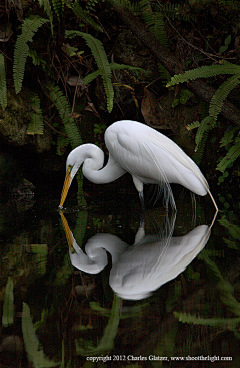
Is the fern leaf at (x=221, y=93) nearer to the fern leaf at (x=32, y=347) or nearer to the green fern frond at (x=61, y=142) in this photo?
the green fern frond at (x=61, y=142)

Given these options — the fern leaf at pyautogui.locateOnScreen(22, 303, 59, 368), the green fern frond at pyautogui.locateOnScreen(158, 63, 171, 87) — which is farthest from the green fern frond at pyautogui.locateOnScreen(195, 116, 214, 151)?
the fern leaf at pyautogui.locateOnScreen(22, 303, 59, 368)

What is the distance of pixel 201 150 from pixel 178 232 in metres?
2.37

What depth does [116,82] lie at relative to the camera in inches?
253

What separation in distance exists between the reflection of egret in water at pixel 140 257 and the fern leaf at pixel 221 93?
6.49 feet

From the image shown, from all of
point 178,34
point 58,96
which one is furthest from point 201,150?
point 58,96

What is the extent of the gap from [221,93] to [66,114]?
2285 mm

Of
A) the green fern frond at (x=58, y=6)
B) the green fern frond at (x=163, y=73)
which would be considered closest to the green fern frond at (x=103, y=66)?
the green fern frond at (x=58, y=6)

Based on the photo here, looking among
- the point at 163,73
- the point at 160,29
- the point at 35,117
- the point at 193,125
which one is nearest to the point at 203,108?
the point at 193,125

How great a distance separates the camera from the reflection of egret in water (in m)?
2.65

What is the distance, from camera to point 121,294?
8.16 feet

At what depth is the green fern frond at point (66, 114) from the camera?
6.18 meters

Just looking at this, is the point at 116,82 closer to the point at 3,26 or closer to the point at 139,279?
the point at 3,26

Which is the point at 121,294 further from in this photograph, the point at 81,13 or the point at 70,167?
the point at 81,13

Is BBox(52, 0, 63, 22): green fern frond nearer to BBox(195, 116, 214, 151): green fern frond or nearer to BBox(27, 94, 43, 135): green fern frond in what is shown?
Result: BBox(27, 94, 43, 135): green fern frond
